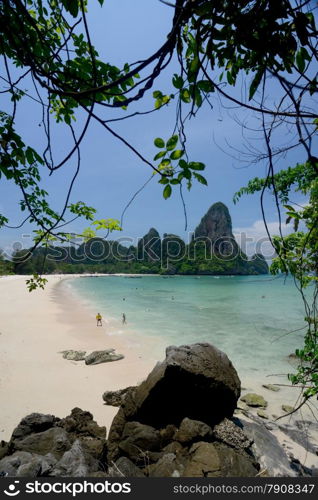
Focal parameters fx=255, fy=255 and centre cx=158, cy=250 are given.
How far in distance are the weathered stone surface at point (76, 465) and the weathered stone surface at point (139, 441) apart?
64cm

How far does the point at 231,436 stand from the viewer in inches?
173

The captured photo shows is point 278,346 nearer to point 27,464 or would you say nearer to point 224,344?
point 224,344

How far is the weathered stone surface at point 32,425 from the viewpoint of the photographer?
4.26 m

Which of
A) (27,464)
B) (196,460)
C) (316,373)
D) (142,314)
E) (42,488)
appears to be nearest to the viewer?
(316,373)

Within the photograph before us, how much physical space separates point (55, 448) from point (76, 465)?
76cm

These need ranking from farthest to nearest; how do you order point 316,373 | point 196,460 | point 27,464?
point 196,460
point 27,464
point 316,373

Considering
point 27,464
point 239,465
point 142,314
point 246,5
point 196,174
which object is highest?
point 246,5

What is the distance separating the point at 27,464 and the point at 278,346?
15.8 metres

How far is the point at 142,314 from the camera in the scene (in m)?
27.0

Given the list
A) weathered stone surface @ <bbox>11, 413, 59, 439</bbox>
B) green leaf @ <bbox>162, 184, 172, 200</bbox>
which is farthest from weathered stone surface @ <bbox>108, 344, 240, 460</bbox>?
green leaf @ <bbox>162, 184, 172, 200</bbox>

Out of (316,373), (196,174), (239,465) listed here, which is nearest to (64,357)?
(239,465)

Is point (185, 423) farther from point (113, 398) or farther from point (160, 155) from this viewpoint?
point (160, 155)

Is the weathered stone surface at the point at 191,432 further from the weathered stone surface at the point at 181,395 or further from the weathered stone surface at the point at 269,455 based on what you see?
the weathered stone surface at the point at 269,455

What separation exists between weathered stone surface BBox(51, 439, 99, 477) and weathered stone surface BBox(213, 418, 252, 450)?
2.15m
